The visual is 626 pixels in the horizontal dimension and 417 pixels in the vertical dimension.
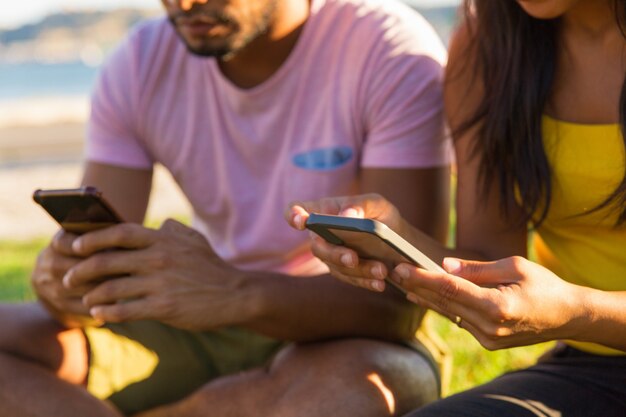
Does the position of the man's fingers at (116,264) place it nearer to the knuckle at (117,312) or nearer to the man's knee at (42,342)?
the knuckle at (117,312)

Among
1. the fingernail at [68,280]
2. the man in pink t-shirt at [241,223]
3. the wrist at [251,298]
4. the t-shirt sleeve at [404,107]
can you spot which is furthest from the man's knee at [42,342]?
the t-shirt sleeve at [404,107]

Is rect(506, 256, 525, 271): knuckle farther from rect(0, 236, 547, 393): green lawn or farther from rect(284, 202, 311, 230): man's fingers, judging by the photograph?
rect(0, 236, 547, 393): green lawn

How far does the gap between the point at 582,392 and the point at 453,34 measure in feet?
3.35

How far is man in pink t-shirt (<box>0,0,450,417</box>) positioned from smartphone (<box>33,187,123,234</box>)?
40 mm

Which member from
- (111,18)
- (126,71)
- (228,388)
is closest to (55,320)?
(228,388)

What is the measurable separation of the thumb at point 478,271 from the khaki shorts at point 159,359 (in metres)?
1.07

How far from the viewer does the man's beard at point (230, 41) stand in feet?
10.1

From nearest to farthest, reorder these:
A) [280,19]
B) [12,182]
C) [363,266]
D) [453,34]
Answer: [363,266], [453,34], [280,19], [12,182]

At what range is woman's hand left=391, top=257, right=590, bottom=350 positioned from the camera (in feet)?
6.70

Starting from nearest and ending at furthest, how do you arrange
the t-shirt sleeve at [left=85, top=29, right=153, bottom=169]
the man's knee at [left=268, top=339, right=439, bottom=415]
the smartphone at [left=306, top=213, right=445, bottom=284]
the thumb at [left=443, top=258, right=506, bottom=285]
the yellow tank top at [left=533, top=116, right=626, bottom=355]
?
the smartphone at [left=306, top=213, right=445, bottom=284] → the thumb at [left=443, top=258, right=506, bottom=285] → the yellow tank top at [left=533, top=116, right=626, bottom=355] → the man's knee at [left=268, top=339, right=439, bottom=415] → the t-shirt sleeve at [left=85, top=29, right=153, bottom=169]

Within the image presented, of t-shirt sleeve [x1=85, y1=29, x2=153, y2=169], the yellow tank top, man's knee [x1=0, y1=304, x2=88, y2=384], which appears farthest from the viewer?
t-shirt sleeve [x1=85, y1=29, x2=153, y2=169]

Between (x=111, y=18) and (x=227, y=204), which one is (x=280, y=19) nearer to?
(x=227, y=204)

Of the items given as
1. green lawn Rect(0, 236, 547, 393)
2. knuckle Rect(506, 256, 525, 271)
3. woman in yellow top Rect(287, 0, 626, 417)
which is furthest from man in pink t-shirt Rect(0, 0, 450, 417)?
green lawn Rect(0, 236, 547, 393)

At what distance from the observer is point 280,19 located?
10.5 ft
